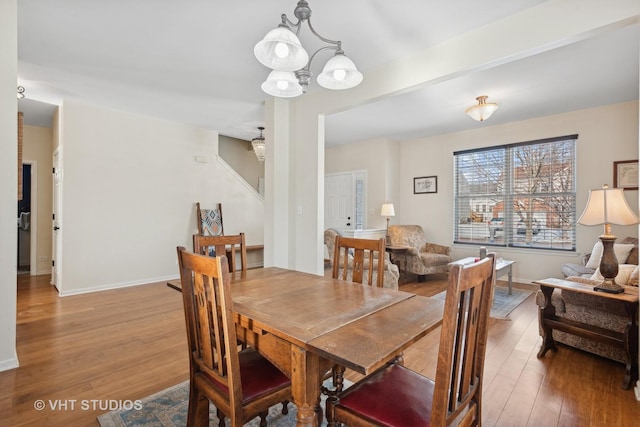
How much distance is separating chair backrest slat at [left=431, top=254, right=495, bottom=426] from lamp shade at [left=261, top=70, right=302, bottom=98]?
1.60 metres

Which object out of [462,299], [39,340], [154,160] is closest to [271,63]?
[462,299]

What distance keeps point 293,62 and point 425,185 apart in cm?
485

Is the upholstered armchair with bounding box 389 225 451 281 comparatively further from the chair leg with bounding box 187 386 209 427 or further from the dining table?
the chair leg with bounding box 187 386 209 427

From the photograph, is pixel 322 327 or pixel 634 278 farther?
pixel 634 278

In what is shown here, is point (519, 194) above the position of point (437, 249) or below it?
above

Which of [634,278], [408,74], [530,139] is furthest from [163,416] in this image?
[530,139]

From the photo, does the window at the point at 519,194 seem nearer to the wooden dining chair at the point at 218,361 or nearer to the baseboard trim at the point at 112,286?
the wooden dining chair at the point at 218,361

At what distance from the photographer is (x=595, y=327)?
2.34 meters

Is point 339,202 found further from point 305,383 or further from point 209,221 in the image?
point 305,383

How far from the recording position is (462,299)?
95 cm

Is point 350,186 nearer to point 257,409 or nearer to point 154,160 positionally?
point 154,160

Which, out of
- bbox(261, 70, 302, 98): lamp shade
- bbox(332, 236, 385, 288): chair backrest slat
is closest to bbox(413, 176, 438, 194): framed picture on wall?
bbox(332, 236, 385, 288): chair backrest slat

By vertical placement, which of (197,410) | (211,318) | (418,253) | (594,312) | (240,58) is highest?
(240,58)

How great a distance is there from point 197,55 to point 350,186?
4.28 meters
